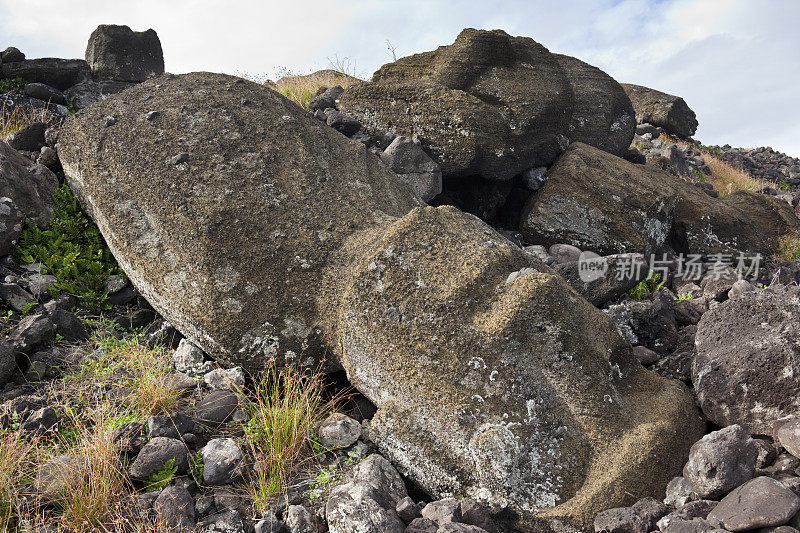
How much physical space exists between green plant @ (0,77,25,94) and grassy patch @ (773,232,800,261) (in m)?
11.0

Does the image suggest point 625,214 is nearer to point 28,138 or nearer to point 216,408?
point 216,408

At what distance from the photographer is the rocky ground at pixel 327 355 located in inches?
137

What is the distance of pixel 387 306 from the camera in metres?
4.11

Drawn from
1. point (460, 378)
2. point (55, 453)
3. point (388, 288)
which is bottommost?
point (55, 453)

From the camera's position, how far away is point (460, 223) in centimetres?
479

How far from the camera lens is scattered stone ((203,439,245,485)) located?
146 inches

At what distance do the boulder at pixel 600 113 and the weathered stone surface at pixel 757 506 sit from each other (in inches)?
295

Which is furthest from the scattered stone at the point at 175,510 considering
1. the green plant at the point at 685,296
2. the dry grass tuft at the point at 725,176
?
the dry grass tuft at the point at 725,176

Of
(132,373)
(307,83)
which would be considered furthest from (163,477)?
(307,83)

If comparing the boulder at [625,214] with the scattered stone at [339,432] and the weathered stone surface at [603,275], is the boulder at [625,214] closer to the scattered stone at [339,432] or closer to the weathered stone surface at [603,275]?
the weathered stone surface at [603,275]

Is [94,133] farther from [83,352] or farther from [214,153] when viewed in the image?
[83,352]

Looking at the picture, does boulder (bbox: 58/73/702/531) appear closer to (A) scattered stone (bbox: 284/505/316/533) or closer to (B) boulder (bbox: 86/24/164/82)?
(A) scattered stone (bbox: 284/505/316/533)

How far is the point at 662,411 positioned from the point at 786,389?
80 cm

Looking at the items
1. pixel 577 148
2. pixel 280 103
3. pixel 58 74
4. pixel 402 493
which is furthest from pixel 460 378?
pixel 58 74
